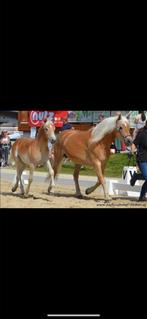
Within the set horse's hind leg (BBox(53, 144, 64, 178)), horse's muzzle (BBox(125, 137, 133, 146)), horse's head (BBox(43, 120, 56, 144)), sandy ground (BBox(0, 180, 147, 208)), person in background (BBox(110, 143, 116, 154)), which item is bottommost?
sandy ground (BBox(0, 180, 147, 208))

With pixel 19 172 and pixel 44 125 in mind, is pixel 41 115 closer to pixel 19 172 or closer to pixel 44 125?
pixel 44 125

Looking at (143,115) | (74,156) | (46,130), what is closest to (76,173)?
(74,156)

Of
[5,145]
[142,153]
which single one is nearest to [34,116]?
[5,145]

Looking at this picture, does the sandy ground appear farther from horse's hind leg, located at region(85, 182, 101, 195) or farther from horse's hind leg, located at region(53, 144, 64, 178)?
horse's hind leg, located at region(53, 144, 64, 178)

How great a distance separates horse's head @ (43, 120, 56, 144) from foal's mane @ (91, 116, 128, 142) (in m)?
0.40

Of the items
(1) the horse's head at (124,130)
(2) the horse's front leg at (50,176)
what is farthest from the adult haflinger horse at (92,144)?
(2) the horse's front leg at (50,176)

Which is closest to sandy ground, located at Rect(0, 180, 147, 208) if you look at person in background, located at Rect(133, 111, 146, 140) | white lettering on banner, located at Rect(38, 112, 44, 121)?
person in background, located at Rect(133, 111, 146, 140)

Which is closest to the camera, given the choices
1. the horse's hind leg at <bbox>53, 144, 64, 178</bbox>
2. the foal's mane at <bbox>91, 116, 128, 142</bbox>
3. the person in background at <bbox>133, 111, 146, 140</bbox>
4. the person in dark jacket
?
the person in background at <bbox>133, 111, 146, 140</bbox>

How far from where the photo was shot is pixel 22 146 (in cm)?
623

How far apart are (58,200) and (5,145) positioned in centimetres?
78

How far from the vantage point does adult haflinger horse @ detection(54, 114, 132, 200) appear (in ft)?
19.2

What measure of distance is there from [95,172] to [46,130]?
0.64m

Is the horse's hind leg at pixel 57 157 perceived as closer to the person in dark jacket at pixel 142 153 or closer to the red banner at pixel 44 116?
the red banner at pixel 44 116

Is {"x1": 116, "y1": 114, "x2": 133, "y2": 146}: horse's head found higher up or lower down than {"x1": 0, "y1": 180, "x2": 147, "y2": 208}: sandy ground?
higher up
